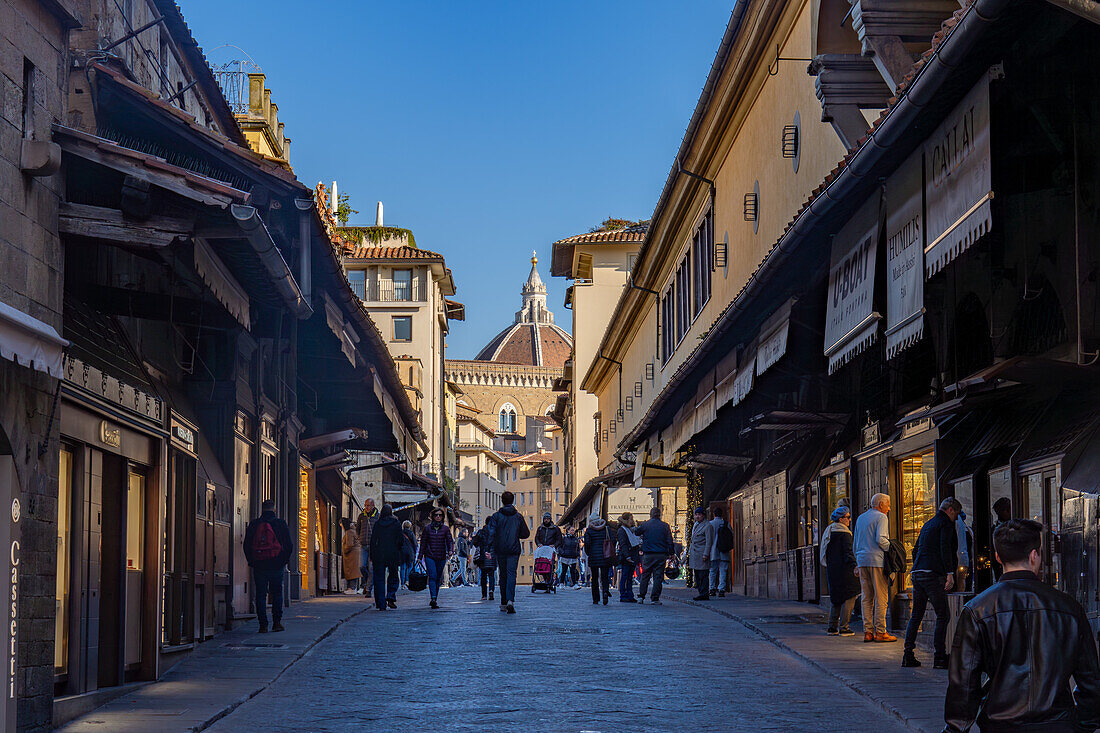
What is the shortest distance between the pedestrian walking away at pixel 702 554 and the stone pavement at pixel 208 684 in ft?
26.6

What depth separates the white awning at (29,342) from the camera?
743 centimetres

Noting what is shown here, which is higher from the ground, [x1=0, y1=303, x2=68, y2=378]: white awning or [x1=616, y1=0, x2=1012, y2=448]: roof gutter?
[x1=616, y1=0, x2=1012, y2=448]: roof gutter

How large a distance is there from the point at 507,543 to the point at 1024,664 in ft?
52.2

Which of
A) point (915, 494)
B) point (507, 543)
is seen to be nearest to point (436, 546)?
point (507, 543)

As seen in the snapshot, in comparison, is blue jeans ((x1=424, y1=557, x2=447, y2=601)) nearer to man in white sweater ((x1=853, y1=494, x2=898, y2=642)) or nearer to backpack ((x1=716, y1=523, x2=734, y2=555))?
backpack ((x1=716, y1=523, x2=734, y2=555))

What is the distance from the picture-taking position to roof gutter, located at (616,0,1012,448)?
6.92 m

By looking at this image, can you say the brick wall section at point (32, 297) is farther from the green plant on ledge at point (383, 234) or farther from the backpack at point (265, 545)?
the green plant on ledge at point (383, 234)

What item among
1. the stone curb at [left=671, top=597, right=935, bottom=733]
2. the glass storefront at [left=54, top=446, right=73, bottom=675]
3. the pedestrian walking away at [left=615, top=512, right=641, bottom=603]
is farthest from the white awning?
the pedestrian walking away at [left=615, top=512, right=641, bottom=603]

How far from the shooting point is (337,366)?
67.4 feet

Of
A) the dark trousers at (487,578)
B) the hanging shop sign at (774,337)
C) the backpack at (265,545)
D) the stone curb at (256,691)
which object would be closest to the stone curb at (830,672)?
the hanging shop sign at (774,337)

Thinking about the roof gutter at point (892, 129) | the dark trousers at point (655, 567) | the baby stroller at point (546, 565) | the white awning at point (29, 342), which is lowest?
the baby stroller at point (546, 565)

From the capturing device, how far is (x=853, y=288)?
11109 millimetres

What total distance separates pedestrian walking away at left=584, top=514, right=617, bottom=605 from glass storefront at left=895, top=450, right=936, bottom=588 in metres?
8.53

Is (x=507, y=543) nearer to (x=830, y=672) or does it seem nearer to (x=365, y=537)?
(x=830, y=672)
